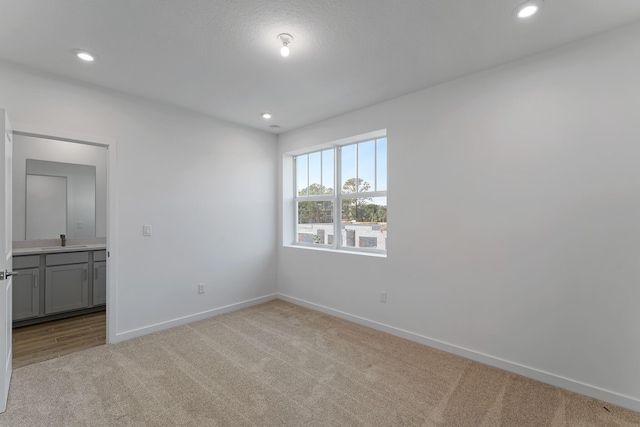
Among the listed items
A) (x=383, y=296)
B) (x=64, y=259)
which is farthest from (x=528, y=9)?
(x=64, y=259)

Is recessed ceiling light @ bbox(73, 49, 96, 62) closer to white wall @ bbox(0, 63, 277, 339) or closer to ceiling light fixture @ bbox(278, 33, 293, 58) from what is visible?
white wall @ bbox(0, 63, 277, 339)

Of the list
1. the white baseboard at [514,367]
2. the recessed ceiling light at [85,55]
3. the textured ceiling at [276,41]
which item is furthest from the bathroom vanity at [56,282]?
the white baseboard at [514,367]

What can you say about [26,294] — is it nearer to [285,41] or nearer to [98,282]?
[98,282]

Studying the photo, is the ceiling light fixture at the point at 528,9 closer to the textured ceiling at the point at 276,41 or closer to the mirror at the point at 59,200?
the textured ceiling at the point at 276,41

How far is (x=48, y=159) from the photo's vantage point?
4113 mm

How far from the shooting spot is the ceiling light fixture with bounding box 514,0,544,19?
71.7 inches

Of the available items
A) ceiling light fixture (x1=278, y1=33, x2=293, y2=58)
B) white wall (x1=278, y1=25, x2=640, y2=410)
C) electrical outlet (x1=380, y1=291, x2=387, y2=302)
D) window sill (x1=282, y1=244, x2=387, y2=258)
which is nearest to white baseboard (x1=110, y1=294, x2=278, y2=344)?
window sill (x1=282, y1=244, x2=387, y2=258)

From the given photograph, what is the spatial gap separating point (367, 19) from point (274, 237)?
333 centimetres

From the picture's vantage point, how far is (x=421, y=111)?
3.07 m

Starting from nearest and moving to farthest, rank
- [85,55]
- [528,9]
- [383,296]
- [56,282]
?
[528,9], [85,55], [383,296], [56,282]

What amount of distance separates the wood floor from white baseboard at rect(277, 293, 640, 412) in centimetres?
285

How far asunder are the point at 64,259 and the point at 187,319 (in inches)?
70.9

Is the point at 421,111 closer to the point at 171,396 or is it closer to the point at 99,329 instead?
the point at 171,396

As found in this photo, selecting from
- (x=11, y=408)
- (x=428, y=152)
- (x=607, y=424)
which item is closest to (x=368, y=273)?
(x=428, y=152)
